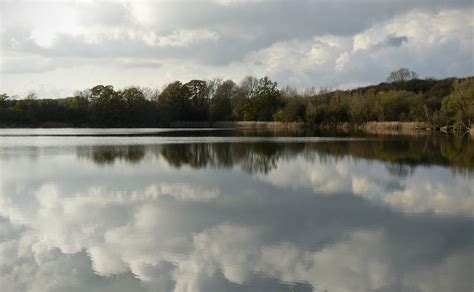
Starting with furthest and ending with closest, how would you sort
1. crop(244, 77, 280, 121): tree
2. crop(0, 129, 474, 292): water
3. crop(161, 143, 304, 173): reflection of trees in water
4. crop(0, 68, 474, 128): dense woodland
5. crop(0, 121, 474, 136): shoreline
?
crop(244, 77, 280, 121): tree < crop(0, 68, 474, 128): dense woodland < crop(0, 121, 474, 136): shoreline < crop(161, 143, 304, 173): reflection of trees in water < crop(0, 129, 474, 292): water

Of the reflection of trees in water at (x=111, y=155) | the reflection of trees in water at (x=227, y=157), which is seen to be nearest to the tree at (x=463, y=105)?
the reflection of trees in water at (x=227, y=157)

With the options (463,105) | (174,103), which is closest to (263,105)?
(174,103)

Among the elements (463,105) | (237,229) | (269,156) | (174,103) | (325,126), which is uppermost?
(174,103)

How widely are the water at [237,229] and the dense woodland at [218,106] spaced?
144ft

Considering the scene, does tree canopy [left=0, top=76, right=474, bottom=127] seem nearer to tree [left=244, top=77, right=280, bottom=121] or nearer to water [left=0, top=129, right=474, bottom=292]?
tree [left=244, top=77, right=280, bottom=121]

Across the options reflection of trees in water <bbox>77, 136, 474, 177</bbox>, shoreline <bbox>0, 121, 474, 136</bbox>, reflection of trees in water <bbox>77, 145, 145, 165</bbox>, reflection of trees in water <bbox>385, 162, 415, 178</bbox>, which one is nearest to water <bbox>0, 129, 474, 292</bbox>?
reflection of trees in water <bbox>385, 162, 415, 178</bbox>

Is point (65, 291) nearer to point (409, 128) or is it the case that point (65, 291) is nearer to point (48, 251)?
point (48, 251)

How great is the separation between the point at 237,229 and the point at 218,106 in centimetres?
6390

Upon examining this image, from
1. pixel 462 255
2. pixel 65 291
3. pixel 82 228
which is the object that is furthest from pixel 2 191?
pixel 462 255

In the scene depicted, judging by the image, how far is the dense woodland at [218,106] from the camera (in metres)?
59.0

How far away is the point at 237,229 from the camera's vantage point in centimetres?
843

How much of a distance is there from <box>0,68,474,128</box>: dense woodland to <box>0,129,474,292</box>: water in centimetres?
4385

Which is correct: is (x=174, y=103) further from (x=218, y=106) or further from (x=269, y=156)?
(x=269, y=156)

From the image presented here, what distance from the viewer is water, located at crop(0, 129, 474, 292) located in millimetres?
6117
